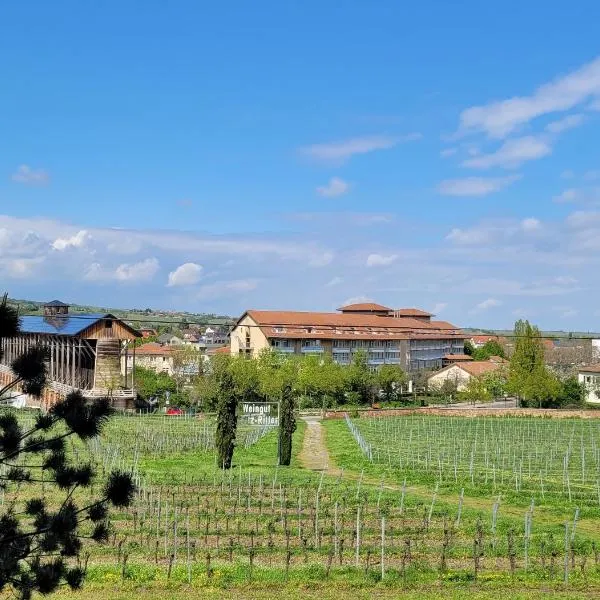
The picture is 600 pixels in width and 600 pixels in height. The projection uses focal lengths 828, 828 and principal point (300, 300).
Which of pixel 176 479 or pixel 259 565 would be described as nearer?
pixel 259 565

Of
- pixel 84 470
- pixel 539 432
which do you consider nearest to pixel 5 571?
pixel 84 470

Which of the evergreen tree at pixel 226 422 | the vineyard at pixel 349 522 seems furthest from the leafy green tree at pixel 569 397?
the evergreen tree at pixel 226 422

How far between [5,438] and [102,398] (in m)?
1.07

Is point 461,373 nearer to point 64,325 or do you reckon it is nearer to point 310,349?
point 310,349

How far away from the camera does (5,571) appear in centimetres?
773

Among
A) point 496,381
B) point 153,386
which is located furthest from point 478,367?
point 153,386

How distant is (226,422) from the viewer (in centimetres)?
3050

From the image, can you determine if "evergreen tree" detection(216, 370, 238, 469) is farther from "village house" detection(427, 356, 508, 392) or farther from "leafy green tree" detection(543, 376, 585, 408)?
"village house" detection(427, 356, 508, 392)

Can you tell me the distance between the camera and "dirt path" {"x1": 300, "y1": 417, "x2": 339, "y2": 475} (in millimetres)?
33281

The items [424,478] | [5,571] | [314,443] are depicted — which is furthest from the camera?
[314,443]

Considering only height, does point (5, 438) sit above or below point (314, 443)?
above

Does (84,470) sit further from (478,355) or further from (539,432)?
(478,355)

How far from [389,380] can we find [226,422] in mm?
41815

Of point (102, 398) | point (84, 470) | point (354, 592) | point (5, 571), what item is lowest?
point (354, 592)
